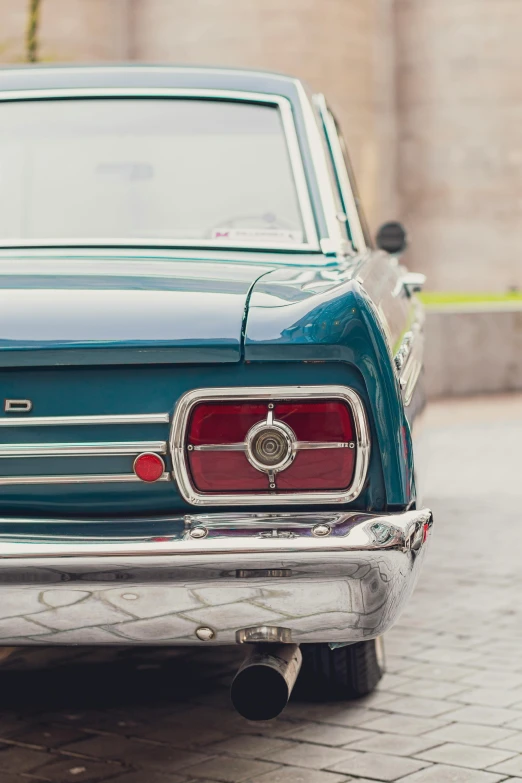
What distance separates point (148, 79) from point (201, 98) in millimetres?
215

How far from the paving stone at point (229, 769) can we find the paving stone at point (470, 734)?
0.55 meters

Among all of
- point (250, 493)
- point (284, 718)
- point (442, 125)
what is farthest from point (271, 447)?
point (442, 125)

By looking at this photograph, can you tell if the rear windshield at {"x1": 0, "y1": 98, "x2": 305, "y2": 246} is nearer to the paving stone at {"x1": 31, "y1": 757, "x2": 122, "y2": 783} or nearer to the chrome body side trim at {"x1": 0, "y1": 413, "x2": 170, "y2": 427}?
the chrome body side trim at {"x1": 0, "y1": 413, "x2": 170, "y2": 427}

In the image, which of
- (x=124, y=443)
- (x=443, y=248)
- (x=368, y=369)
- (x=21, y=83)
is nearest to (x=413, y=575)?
(x=368, y=369)

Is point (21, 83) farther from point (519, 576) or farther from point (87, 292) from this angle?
point (519, 576)

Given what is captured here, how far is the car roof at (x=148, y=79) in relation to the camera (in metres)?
4.53

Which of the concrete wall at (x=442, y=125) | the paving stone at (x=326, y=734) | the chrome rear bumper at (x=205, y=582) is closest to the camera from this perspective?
the chrome rear bumper at (x=205, y=582)

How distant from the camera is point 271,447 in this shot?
292 cm

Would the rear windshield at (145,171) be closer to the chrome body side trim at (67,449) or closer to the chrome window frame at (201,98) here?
the chrome window frame at (201,98)

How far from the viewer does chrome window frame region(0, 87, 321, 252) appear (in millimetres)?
3869

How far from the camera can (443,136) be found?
84.8 feet

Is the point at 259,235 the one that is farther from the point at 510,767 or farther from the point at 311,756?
the point at 510,767

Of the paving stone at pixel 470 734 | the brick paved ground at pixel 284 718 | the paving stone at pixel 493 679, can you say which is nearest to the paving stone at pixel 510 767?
the brick paved ground at pixel 284 718

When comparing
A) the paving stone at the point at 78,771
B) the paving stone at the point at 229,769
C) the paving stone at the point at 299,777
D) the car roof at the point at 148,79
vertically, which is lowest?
the paving stone at the point at 299,777
